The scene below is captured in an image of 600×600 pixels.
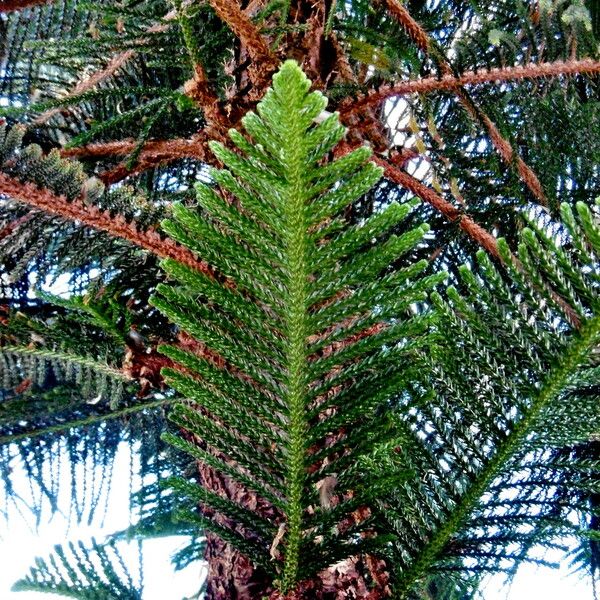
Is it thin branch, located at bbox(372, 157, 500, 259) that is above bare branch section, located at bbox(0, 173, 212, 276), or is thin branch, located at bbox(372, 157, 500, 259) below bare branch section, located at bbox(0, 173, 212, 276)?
above

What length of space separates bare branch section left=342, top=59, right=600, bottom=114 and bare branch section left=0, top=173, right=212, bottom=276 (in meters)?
0.51

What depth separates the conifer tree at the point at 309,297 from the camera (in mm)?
736

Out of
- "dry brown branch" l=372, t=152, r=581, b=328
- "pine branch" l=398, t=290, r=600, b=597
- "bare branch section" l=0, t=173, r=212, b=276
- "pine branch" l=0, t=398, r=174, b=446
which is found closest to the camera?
"pine branch" l=398, t=290, r=600, b=597

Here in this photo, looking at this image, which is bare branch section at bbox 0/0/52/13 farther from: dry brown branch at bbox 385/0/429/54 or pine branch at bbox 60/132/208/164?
dry brown branch at bbox 385/0/429/54

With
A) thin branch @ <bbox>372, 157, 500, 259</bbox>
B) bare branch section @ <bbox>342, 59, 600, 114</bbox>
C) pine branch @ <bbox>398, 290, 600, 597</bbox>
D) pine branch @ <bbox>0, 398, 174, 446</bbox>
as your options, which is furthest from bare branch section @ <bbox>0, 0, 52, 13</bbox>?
pine branch @ <bbox>398, 290, 600, 597</bbox>

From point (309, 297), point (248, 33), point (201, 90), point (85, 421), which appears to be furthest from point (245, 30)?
point (85, 421)

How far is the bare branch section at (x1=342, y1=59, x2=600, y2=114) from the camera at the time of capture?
1432 millimetres

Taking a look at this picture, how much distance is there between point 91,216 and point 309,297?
27.7 inches

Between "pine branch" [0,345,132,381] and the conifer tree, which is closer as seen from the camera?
the conifer tree

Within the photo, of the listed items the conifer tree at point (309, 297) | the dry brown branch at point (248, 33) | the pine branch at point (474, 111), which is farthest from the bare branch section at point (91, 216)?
the pine branch at point (474, 111)

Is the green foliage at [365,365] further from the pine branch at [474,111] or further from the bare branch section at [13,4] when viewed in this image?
the bare branch section at [13,4]

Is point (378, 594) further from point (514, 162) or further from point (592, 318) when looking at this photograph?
point (514, 162)

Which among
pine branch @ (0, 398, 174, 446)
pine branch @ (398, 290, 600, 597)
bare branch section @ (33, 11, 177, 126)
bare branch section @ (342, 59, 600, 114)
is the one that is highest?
bare branch section @ (33, 11, 177, 126)

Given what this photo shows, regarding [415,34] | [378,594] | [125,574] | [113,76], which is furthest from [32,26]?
[378,594]
